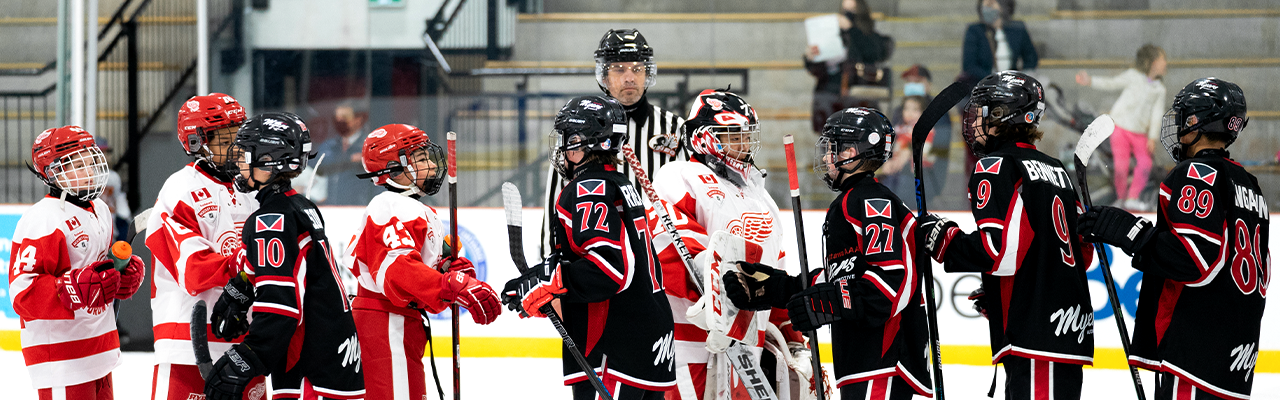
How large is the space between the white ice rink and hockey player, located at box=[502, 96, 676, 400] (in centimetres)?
239

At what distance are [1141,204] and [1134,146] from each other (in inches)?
14.5

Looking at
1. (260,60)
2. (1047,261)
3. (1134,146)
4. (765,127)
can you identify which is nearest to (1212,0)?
(1134,146)

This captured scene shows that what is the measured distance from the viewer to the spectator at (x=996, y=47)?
667cm

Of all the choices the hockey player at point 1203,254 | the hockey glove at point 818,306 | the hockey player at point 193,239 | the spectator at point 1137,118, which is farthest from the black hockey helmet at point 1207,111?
the spectator at point 1137,118

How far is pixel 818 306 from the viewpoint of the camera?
2535 millimetres

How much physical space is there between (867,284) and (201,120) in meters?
1.90

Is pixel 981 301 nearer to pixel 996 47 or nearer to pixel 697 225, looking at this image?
pixel 697 225

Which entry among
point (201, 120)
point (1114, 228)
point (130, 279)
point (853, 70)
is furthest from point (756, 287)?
point (853, 70)

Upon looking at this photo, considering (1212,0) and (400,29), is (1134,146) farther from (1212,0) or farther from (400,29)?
(400,29)

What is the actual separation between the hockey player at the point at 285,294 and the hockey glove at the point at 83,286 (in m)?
0.62

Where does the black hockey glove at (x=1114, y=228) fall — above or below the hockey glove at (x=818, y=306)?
above

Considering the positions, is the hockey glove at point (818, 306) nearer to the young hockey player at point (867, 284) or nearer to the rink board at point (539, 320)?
the young hockey player at point (867, 284)

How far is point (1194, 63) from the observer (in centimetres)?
651

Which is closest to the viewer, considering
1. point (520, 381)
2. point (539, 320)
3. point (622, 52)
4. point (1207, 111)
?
point (1207, 111)
